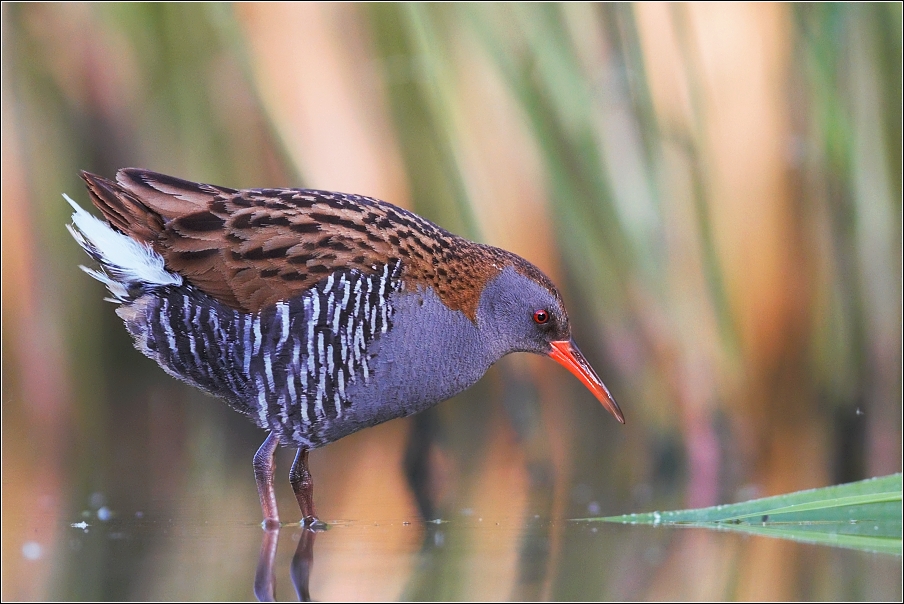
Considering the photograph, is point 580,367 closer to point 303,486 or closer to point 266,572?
point 303,486

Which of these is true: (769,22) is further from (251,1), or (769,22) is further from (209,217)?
(209,217)

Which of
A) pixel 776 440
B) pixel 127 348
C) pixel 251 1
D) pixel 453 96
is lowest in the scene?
pixel 776 440

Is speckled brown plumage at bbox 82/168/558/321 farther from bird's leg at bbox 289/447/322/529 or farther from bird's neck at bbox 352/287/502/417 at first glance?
bird's leg at bbox 289/447/322/529

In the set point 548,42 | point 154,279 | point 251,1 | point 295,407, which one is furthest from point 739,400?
point 251,1

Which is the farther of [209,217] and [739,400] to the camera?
[739,400]

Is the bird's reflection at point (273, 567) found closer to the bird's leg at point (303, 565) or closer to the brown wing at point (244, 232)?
the bird's leg at point (303, 565)

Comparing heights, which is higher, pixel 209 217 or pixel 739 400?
pixel 209 217

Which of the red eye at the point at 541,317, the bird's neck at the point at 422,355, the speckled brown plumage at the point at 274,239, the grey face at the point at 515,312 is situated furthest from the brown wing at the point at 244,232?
the red eye at the point at 541,317
